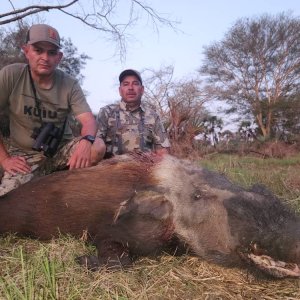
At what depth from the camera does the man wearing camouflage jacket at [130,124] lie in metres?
5.49

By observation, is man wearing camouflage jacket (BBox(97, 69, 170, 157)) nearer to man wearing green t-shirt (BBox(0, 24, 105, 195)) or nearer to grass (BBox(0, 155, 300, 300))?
man wearing green t-shirt (BBox(0, 24, 105, 195))

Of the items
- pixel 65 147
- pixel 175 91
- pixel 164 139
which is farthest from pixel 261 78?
pixel 65 147

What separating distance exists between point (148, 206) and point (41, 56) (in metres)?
1.81

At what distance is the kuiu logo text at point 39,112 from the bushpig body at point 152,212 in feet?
3.17

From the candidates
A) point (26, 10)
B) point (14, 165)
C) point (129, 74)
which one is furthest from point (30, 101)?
point (26, 10)

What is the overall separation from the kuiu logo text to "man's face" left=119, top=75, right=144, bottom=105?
1.63m

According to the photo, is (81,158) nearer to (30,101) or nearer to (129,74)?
(30,101)

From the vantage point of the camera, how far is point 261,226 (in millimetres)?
2314

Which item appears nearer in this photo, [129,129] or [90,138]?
[90,138]

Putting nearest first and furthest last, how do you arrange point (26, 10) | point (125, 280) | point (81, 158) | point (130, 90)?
point (125, 280), point (81, 158), point (130, 90), point (26, 10)

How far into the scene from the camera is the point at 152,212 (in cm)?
262

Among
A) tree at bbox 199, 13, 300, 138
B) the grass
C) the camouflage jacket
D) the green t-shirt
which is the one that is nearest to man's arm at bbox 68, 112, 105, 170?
the green t-shirt

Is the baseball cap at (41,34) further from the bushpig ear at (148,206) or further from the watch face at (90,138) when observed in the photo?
the bushpig ear at (148,206)

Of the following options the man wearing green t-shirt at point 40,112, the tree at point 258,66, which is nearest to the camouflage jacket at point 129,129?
the man wearing green t-shirt at point 40,112
